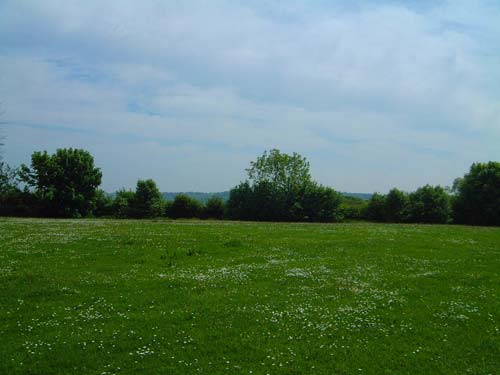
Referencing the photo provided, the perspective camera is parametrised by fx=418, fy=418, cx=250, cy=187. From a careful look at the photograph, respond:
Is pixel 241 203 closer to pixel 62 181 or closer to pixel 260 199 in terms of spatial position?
pixel 260 199

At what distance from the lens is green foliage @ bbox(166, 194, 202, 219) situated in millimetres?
77256

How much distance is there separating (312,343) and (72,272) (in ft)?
37.9

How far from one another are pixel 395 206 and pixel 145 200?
43.3 meters

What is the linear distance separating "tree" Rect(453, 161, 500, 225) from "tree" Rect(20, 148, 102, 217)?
59235mm

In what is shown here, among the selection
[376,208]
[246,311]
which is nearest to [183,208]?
[376,208]

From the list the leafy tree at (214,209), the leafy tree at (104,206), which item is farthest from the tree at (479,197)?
the leafy tree at (104,206)

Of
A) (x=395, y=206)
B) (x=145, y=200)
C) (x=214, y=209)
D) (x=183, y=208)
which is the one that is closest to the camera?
(x=395, y=206)

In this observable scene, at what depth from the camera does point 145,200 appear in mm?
73312

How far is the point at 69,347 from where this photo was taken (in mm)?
10234

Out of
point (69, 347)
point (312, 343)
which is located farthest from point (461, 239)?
point (69, 347)

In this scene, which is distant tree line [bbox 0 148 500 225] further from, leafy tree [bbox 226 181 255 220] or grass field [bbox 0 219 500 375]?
grass field [bbox 0 219 500 375]

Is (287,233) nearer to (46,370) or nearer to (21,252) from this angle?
(21,252)

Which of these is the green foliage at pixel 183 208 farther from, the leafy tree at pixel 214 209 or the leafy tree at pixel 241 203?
the leafy tree at pixel 241 203

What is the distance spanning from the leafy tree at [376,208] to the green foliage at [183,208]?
1222 inches
